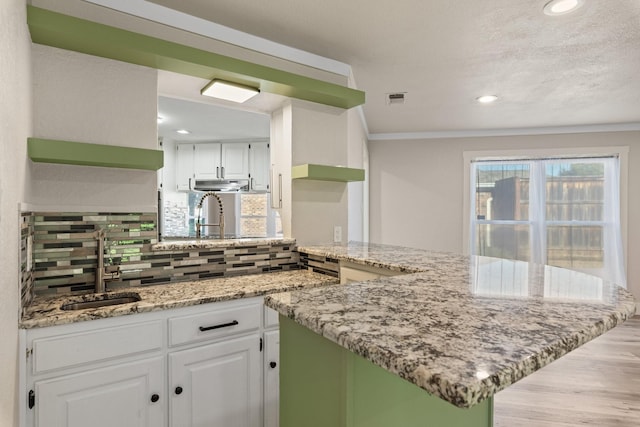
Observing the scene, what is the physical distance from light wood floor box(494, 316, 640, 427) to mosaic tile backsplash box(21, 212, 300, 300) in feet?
6.34

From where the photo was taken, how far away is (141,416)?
151 cm

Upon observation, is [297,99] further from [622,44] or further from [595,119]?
[595,119]

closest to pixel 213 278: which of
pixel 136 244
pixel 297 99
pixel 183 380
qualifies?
pixel 136 244

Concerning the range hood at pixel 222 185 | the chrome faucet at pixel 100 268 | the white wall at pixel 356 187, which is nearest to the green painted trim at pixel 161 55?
A: the white wall at pixel 356 187

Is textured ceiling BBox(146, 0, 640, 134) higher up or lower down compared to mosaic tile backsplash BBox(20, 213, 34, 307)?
higher up

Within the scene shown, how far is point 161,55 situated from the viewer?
1.84 meters

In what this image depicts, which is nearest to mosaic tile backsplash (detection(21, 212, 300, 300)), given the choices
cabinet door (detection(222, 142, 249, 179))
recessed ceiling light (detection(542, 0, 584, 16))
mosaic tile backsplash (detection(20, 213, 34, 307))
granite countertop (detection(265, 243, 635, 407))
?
mosaic tile backsplash (detection(20, 213, 34, 307))

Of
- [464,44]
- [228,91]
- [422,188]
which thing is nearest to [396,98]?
[464,44]

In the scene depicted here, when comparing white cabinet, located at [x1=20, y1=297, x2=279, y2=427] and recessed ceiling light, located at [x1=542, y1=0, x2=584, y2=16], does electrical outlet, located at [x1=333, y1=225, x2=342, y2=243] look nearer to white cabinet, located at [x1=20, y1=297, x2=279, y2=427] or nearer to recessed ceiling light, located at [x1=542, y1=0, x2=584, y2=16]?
white cabinet, located at [x1=20, y1=297, x2=279, y2=427]

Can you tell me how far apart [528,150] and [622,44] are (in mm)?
2540

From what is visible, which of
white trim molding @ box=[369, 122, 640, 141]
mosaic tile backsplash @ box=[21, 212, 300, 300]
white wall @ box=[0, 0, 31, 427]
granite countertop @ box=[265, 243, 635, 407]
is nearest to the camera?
granite countertop @ box=[265, 243, 635, 407]

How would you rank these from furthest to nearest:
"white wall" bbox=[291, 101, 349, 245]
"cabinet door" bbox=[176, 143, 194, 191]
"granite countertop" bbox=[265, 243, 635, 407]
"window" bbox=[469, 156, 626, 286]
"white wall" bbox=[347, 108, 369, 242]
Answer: "cabinet door" bbox=[176, 143, 194, 191], "window" bbox=[469, 156, 626, 286], "white wall" bbox=[347, 108, 369, 242], "white wall" bbox=[291, 101, 349, 245], "granite countertop" bbox=[265, 243, 635, 407]

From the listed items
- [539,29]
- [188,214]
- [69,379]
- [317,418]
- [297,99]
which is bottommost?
[69,379]

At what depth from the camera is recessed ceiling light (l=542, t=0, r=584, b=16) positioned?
1789 mm
